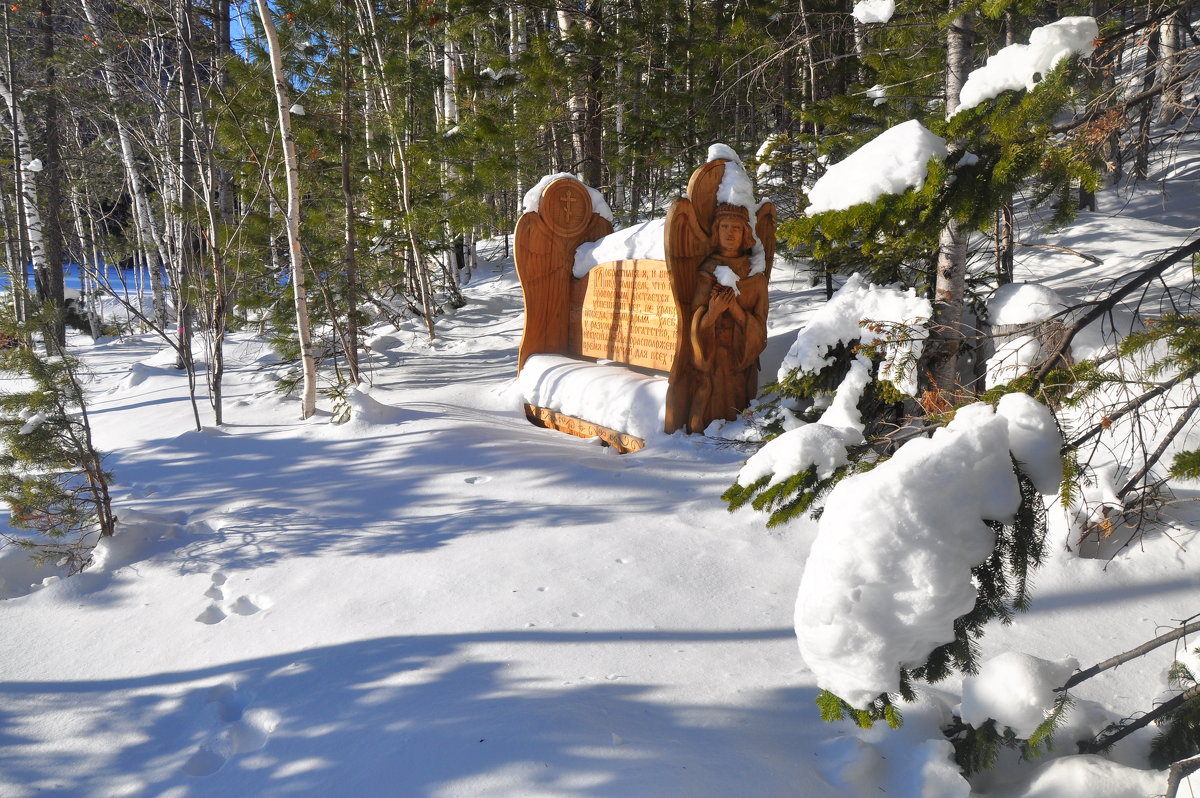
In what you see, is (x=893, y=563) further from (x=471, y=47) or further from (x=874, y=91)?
(x=471, y=47)

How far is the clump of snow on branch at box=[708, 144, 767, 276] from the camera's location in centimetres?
470

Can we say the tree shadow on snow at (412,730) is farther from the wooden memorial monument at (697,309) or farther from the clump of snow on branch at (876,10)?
the clump of snow on branch at (876,10)

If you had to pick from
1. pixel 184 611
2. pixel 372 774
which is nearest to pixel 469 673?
pixel 372 774

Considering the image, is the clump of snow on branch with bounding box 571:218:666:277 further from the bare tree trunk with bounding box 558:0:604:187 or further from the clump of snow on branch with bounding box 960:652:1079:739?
the clump of snow on branch with bounding box 960:652:1079:739

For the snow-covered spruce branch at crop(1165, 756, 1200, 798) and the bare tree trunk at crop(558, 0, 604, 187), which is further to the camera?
the bare tree trunk at crop(558, 0, 604, 187)

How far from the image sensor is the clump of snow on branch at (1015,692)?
1783mm

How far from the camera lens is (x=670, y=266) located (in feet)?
15.3

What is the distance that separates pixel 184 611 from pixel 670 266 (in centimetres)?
325

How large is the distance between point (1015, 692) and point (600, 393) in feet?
11.8

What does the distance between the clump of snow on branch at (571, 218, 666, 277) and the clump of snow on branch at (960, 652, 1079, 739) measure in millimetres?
3372

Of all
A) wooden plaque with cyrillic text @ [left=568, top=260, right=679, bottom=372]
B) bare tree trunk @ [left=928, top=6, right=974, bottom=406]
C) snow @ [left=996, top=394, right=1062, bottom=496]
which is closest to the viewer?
snow @ [left=996, top=394, right=1062, bottom=496]

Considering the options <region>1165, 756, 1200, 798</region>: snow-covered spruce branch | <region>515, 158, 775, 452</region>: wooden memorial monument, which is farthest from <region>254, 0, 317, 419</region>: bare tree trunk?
<region>1165, 756, 1200, 798</region>: snow-covered spruce branch

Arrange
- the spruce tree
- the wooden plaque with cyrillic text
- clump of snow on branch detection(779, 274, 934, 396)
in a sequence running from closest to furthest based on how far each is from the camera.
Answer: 1. the spruce tree
2. clump of snow on branch detection(779, 274, 934, 396)
3. the wooden plaque with cyrillic text

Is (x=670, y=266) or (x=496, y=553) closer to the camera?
(x=496, y=553)
